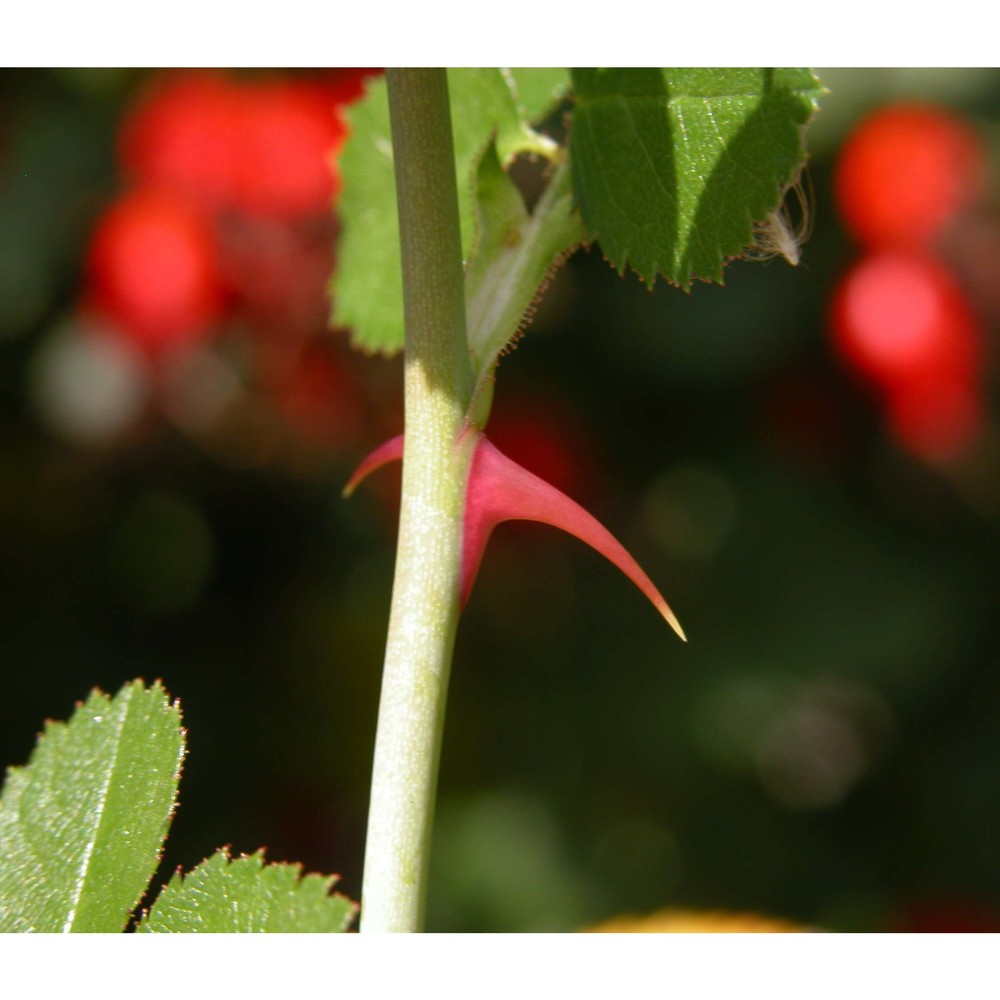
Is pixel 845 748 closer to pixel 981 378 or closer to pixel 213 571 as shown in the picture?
pixel 981 378

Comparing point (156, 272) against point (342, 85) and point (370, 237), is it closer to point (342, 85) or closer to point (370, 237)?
point (342, 85)

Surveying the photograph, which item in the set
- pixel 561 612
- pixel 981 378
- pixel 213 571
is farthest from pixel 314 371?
pixel 981 378

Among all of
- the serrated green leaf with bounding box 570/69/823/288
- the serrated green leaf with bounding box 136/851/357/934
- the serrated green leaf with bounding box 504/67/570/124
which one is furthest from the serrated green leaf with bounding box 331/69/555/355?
the serrated green leaf with bounding box 136/851/357/934

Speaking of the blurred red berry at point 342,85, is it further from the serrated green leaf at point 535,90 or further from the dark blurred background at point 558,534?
the serrated green leaf at point 535,90

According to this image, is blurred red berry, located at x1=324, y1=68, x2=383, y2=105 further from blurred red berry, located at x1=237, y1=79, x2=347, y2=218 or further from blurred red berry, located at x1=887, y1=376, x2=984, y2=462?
blurred red berry, located at x1=887, y1=376, x2=984, y2=462

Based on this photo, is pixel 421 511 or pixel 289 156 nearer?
pixel 421 511

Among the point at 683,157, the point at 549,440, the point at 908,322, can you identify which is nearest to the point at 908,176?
the point at 908,322

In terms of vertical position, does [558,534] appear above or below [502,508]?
above

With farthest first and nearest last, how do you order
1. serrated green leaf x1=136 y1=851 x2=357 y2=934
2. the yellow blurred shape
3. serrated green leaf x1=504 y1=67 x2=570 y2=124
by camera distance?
the yellow blurred shape
serrated green leaf x1=504 y1=67 x2=570 y2=124
serrated green leaf x1=136 y1=851 x2=357 y2=934
